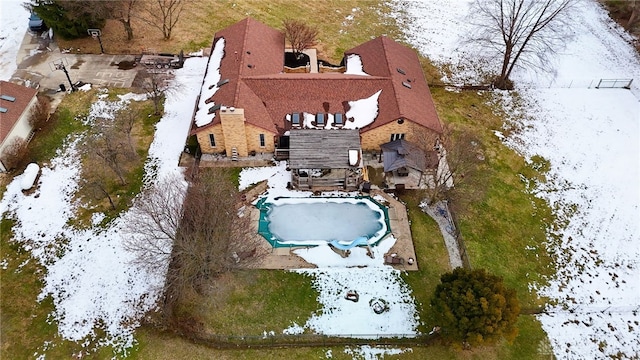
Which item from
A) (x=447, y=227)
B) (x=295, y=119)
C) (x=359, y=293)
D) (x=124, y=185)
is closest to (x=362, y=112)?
(x=295, y=119)

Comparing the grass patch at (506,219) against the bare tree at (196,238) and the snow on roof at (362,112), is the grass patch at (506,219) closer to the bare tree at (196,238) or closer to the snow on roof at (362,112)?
the snow on roof at (362,112)

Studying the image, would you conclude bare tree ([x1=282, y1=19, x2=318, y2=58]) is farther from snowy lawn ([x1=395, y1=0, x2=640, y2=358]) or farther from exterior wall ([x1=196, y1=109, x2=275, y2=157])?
exterior wall ([x1=196, y1=109, x2=275, y2=157])

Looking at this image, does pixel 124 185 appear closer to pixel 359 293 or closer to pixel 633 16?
pixel 359 293

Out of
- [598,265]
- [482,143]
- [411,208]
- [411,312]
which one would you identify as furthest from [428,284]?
[482,143]

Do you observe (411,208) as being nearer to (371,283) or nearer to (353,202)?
(353,202)

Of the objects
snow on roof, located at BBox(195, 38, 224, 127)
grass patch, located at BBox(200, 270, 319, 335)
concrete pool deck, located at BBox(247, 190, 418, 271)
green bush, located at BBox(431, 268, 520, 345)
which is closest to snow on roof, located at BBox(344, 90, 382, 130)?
concrete pool deck, located at BBox(247, 190, 418, 271)

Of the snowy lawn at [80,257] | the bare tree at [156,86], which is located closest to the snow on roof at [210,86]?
the snowy lawn at [80,257]
